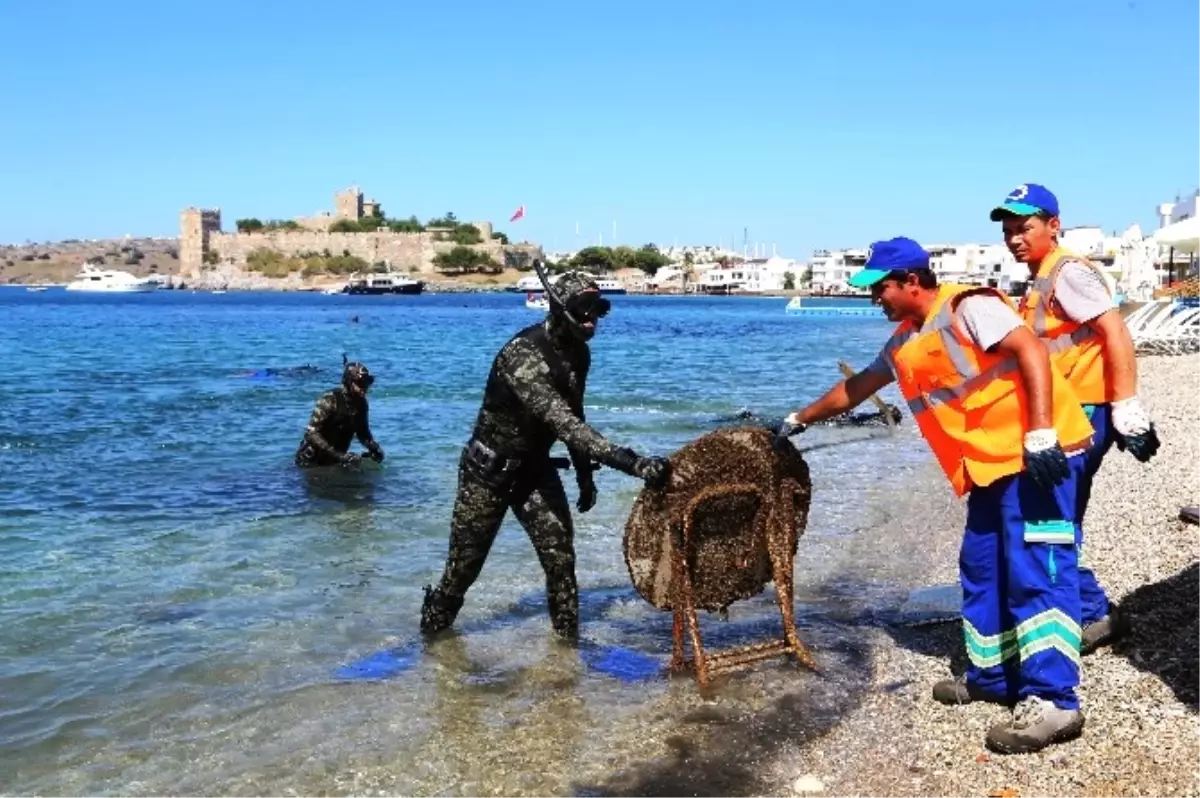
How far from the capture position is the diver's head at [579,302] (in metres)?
5.52

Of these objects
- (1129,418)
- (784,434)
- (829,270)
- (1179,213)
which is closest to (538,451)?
(784,434)

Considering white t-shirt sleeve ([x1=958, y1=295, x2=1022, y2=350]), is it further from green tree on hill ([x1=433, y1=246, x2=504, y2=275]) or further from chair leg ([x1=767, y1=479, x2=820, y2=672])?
green tree on hill ([x1=433, y1=246, x2=504, y2=275])

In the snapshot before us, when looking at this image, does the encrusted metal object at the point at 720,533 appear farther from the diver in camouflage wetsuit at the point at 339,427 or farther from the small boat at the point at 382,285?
the small boat at the point at 382,285

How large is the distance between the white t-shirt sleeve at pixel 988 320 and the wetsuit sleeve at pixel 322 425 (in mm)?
9325

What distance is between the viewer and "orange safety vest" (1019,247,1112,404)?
16.2 ft

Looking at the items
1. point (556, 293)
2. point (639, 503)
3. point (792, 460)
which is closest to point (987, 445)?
point (792, 460)

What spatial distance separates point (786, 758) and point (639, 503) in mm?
1356

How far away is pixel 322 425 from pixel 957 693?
9.07 metres

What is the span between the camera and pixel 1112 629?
5.36 metres

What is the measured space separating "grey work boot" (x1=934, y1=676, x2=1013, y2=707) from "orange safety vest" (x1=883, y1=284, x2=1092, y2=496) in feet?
3.05

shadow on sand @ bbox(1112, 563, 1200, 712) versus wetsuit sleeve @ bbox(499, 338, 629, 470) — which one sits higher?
wetsuit sleeve @ bbox(499, 338, 629, 470)

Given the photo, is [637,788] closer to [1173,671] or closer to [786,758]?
[786,758]

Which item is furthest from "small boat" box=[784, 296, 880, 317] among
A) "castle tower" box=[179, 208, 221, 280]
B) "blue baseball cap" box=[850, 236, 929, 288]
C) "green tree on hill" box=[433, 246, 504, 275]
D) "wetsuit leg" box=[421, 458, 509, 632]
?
"castle tower" box=[179, 208, 221, 280]

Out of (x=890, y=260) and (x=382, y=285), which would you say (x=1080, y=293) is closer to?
(x=890, y=260)
